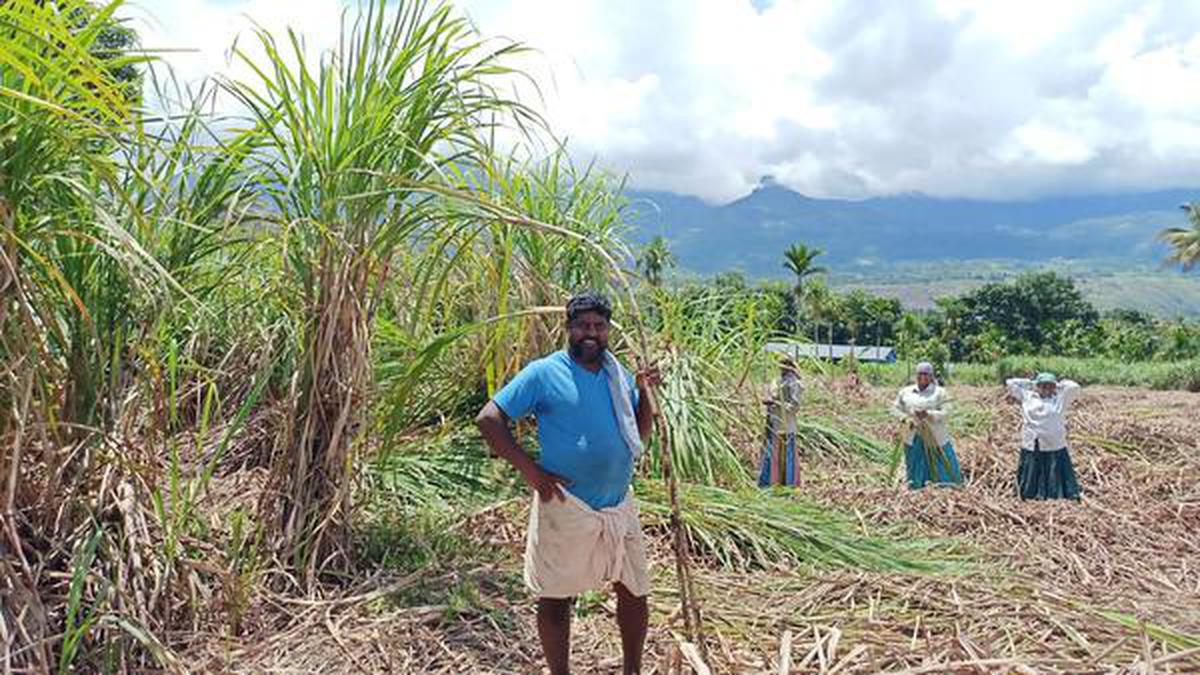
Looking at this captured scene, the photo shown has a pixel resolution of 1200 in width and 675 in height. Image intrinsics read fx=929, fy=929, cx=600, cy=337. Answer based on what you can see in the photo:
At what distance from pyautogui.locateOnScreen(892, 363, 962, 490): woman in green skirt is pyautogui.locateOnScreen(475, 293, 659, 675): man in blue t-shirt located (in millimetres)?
3951

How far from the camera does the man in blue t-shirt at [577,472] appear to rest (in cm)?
249

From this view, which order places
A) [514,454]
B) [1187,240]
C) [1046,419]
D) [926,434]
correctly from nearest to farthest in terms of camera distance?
[514,454] < [926,434] < [1046,419] < [1187,240]

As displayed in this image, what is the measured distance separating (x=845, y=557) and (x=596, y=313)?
1930mm

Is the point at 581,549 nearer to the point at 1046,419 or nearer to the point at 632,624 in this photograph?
the point at 632,624

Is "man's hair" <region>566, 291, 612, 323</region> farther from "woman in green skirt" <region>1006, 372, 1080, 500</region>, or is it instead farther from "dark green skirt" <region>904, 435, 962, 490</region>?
"woman in green skirt" <region>1006, 372, 1080, 500</region>

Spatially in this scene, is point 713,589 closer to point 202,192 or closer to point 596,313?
point 596,313

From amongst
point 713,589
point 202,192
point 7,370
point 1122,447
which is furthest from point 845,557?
point 1122,447

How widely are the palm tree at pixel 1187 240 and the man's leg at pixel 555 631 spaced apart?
41629 mm

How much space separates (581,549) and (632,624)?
0.28m

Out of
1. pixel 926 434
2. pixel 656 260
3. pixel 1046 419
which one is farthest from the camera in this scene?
pixel 1046 419

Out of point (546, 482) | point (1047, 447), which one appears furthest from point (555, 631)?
point (1047, 447)

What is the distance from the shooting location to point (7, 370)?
2.03m

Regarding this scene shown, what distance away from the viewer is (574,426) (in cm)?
249

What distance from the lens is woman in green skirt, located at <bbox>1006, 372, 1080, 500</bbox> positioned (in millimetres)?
6086
